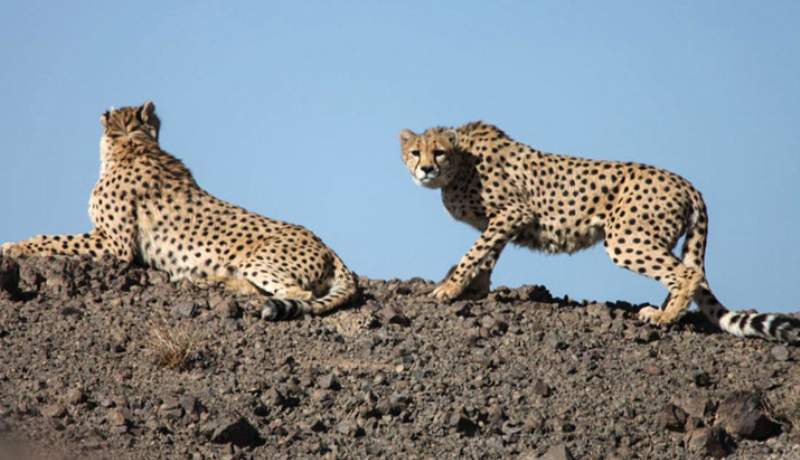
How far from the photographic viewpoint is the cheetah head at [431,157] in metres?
11.8

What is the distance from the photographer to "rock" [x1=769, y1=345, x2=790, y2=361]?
35.2ft

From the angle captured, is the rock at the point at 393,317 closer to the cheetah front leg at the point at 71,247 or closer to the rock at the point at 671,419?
the rock at the point at 671,419

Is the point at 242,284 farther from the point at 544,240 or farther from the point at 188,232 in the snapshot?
the point at 544,240

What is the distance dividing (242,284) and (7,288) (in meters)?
1.59

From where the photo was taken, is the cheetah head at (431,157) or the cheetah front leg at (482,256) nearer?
the cheetah front leg at (482,256)

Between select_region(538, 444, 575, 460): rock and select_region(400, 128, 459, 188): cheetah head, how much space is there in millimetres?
3364

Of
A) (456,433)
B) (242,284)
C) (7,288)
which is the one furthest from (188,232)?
(456,433)

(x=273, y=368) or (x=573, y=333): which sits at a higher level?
(x=573, y=333)

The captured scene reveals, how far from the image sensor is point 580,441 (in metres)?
9.30

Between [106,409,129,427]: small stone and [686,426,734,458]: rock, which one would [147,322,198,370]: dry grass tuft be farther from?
[686,426,734,458]: rock

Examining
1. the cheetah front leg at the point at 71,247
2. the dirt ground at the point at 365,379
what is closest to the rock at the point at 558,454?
the dirt ground at the point at 365,379

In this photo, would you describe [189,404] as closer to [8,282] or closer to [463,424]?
[463,424]

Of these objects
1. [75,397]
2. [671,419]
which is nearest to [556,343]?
[671,419]

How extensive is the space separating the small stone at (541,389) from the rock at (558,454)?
93cm
